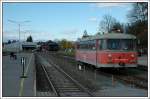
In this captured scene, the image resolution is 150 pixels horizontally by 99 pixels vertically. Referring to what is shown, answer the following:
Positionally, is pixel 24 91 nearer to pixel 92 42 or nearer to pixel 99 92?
pixel 99 92

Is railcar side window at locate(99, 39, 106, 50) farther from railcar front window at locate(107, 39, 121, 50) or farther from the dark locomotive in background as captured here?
the dark locomotive in background

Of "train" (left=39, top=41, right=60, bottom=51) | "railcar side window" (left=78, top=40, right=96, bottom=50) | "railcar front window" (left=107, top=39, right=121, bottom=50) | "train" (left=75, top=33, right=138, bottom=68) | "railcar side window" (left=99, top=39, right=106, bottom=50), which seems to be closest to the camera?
"train" (left=75, top=33, right=138, bottom=68)

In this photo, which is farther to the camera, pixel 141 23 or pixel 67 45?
pixel 67 45

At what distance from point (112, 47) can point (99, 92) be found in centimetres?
943

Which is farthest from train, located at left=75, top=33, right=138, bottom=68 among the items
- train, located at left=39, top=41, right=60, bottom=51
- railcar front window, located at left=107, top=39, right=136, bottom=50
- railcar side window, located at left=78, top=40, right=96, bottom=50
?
train, located at left=39, top=41, right=60, bottom=51

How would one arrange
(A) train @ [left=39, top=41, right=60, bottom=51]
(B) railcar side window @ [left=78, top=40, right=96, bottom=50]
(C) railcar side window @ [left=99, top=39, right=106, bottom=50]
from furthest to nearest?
1. (A) train @ [left=39, top=41, right=60, bottom=51]
2. (B) railcar side window @ [left=78, top=40, right=96, bottom=50]
3. (C) railcar side window @ [left=99, top=39, right=106, bottom=50]

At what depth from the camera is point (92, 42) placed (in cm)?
2991

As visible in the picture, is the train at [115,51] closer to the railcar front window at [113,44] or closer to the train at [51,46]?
the railcar front window at [113,44]

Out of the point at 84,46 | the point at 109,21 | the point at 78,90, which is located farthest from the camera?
the point at 109,21

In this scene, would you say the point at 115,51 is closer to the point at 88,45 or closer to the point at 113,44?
the point at 113,44

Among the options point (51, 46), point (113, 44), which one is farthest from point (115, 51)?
point (51, 46)

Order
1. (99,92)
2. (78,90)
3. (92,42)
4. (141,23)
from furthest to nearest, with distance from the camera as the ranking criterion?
(141,23)
(92,42)
(78,90)
(99,92)

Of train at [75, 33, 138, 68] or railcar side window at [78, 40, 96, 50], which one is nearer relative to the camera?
train at [75, 33, 138, 68]

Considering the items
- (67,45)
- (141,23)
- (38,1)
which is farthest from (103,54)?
(67,45)
